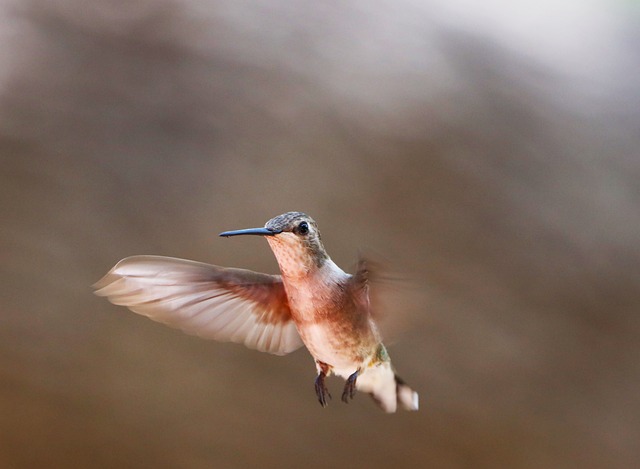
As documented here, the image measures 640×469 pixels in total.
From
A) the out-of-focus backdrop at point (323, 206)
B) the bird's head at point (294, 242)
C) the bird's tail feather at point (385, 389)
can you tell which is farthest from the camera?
the out-of-focus backdrop at point (323, 206)

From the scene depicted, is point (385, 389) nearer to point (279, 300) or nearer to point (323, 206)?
point (279, 300)

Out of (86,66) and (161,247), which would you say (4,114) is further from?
(161,247)

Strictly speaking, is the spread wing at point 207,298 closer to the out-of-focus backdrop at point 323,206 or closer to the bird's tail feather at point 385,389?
the bird's tail feather at point 385,389

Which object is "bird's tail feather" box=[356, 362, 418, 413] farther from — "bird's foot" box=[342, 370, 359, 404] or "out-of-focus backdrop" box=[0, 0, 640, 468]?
"out-of-focus backdrop" box=[0, 0, 640, 468]

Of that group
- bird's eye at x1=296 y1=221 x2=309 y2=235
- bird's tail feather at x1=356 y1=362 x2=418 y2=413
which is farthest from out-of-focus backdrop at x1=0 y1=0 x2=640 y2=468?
bird's eye at x1=296 y1=221 x2=309 y2=235

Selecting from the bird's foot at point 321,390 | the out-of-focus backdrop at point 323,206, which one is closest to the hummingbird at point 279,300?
the bird's foot at point 321,390

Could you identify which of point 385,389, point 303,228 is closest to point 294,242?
point 303,228

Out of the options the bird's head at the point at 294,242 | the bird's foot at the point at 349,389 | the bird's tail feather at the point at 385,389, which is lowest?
the bird's tail feather at the point at 385,389

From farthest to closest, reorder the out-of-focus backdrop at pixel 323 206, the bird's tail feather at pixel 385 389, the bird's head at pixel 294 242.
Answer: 1. the out-of-focus backdrop at pixel 323 206
2. the bird's tail feather at pixel 385 389
3. the bird's head at pixel 294 242
